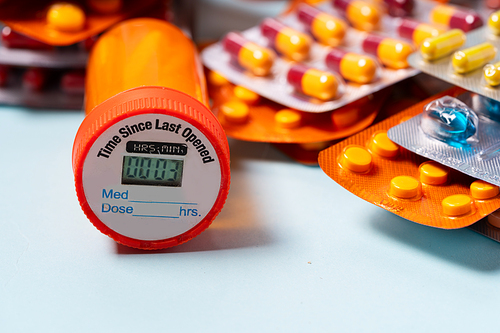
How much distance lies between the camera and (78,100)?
70.9 inches

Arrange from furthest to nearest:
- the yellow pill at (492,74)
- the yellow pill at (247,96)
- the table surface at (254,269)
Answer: the yellow pill at (247,96), the yellow pill at (492,74), the table surface at (254,269)

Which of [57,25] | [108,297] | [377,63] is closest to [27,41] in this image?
[57,25]

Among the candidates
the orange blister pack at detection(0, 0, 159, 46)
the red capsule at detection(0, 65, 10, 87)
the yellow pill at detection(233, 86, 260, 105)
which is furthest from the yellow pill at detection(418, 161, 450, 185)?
the red capsule at detection(0, 65, 10, 87)

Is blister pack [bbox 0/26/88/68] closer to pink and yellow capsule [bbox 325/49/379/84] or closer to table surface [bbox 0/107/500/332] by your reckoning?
table surface [bbox 0/107/500/332]

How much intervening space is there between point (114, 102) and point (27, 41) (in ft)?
2.47

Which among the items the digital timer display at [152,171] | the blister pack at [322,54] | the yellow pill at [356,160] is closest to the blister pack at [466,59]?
the blister pack at [322,54]

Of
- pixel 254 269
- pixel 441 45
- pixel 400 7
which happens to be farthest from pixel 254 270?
pixel 400 7

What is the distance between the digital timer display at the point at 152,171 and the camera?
1.20 m

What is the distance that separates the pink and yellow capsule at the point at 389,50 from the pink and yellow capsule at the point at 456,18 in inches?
10.1

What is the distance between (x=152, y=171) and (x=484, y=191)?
29.7 inches

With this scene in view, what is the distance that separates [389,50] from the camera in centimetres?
166

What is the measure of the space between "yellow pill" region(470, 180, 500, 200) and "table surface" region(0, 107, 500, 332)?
0.14 m

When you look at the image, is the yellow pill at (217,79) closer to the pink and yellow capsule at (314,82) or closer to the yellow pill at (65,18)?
the pink and yellow capsule at (314,82)

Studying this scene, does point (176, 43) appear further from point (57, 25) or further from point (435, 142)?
point (435, 142)
